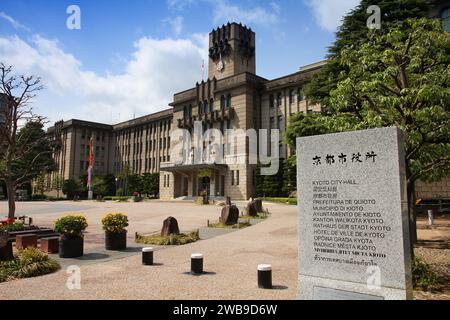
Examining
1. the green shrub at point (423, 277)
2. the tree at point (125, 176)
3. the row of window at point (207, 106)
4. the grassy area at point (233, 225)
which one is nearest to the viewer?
the green shrub at point (423, 277)

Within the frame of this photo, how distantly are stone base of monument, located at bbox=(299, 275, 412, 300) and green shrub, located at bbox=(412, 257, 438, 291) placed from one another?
2.89 meters

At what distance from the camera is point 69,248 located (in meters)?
10.8

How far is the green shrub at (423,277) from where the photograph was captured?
7262 millimetres

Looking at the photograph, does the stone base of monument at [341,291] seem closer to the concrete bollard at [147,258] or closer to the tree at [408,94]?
the tree at [408,94]

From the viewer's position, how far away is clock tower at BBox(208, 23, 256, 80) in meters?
54.5

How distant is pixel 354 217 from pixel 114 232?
932 centimetres

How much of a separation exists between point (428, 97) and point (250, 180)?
3718 cm

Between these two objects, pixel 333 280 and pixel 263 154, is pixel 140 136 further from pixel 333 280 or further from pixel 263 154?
pixel 333 280

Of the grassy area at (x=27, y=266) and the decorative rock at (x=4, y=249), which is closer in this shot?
the grassy area at (x=27, y=266)

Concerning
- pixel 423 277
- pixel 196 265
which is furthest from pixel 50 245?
pixel 423 277

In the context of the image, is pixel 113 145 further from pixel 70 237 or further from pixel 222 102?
pixel 70 237

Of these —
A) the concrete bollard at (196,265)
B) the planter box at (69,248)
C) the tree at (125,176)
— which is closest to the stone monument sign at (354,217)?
the concrete bollard at (196,265)

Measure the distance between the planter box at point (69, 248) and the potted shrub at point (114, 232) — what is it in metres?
1.35

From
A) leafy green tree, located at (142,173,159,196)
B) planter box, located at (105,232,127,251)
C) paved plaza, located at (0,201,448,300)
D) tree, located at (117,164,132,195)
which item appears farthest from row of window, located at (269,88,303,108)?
planter box, located at (105,232,127,251)
